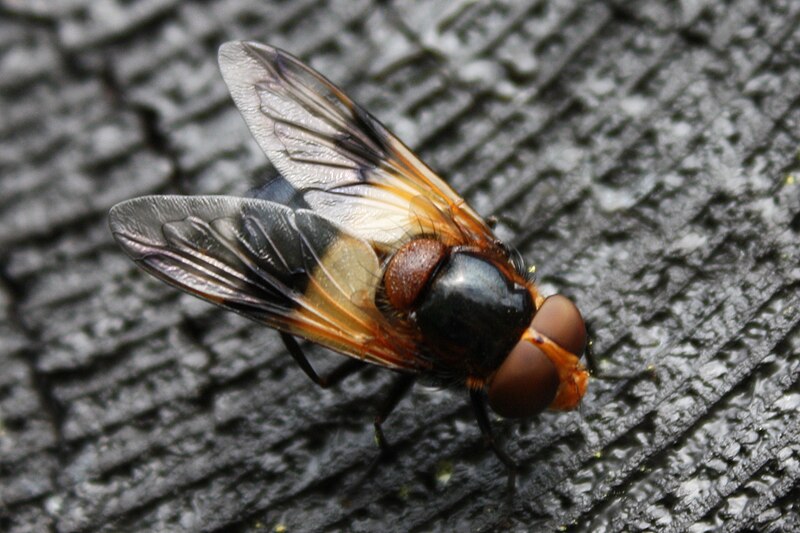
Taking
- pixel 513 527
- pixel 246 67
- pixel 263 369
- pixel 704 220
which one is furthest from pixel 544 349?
pixel 246 67

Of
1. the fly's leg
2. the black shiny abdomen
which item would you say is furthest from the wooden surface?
the black shiny abdomen

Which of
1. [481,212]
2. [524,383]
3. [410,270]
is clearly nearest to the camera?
[524,383]

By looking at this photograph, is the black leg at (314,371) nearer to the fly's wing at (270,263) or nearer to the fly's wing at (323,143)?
the fly's wing at (270,263)

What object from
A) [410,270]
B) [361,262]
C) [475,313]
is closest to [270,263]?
[361,262]

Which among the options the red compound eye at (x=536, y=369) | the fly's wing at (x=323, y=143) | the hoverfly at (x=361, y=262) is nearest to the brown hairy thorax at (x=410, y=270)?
the hoverfly at (x=361, y=262)

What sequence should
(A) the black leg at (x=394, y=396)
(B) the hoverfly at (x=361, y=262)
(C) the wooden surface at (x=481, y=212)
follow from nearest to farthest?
(C) the wooden surface at (x=481, y=212) → (B) the hoverfly at (x=361, y=262) → (A) the black leg at (x=394, y=396)

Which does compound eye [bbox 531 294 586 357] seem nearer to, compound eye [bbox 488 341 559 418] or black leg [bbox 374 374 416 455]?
compound eye [bbox 488 341 559 418]

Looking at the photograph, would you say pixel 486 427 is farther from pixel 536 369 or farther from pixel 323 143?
pixel 323 143
